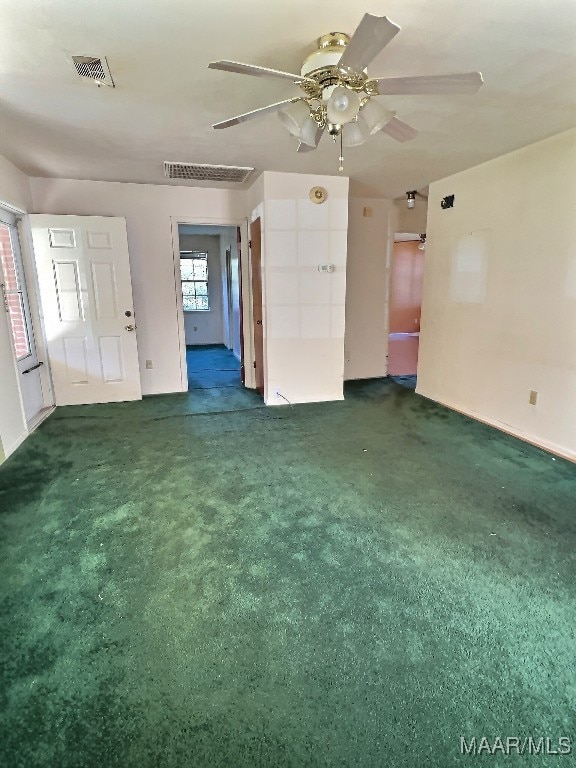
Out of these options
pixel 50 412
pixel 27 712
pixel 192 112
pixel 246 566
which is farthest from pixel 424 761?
pixel 50 412

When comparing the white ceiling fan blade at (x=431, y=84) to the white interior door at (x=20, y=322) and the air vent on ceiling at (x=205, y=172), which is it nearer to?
the air vent on ceiling at (x=205, y=172)

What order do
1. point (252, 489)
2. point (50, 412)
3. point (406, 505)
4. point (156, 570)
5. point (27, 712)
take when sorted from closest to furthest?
point (27, 712) → point (156, 570) → point (406, 505) → point (252, 489) → point (50, 412)

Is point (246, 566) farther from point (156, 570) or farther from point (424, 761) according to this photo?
point (424, 761)

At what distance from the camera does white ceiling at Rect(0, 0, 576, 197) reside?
1659mm

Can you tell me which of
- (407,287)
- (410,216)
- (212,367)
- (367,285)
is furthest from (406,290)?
(212,367)

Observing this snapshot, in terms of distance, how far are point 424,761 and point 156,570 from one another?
1316mm

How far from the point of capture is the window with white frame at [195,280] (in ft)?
27.8

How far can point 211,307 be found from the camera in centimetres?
869

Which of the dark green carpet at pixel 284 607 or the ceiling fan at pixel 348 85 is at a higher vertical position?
the ceiling fan at pixel 348 85

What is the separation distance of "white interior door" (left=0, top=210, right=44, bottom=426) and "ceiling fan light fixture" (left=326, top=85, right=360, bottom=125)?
339cm

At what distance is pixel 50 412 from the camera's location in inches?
170

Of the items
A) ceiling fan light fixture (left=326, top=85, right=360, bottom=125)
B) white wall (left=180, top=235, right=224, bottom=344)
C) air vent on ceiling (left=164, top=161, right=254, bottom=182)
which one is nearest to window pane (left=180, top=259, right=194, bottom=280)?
white wall (left=180, top=235, right=224, bottom=344)

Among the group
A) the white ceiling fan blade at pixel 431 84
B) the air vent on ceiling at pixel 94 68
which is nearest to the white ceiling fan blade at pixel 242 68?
the white ceiling fan blade at pixel 431 84

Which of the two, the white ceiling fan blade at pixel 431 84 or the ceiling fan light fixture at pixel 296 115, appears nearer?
the white ceiling fan blade at pixel 431 84
